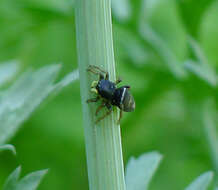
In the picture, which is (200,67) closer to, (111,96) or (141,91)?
(111,96)

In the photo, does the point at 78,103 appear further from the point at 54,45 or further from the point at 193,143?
the point at 193,143

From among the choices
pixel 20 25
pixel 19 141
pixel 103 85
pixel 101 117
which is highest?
pixel 20 25

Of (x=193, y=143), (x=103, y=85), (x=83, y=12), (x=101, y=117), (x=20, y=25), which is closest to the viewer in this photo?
(x=83, y=12)

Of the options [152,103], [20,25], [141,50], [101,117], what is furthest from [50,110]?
[101,117]

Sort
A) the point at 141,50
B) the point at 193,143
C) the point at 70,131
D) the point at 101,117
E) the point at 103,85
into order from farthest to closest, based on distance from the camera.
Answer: the point at 70,131, the point at 193,143, the point at 141,50, the point at 103,85, the point at 101,117

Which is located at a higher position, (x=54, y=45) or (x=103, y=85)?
(x=54, y=45)

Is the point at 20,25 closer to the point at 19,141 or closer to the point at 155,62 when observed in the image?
the point at 19,141

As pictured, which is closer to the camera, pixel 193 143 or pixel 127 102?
pixel 127 102
